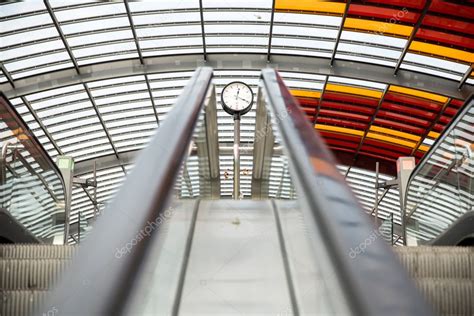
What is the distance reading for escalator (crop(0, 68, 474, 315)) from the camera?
1.37 meters

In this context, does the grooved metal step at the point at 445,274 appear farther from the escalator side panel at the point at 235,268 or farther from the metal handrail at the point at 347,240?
the metal handrail at the point at 347,240

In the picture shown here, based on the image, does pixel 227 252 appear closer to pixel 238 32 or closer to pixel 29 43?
pixel 29 43

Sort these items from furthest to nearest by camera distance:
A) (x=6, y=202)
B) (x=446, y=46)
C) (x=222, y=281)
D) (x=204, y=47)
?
(x=204, y=47) → (x=446, y=46) → (x=6, y=202) → (x=222, y=281)

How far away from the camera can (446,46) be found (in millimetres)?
18000

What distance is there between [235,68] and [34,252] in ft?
51.7

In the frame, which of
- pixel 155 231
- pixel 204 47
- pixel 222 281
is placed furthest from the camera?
pixel 204 47

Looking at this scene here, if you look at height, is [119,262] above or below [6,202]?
below

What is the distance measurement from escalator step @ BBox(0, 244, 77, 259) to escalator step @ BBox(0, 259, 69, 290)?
19.2 inches

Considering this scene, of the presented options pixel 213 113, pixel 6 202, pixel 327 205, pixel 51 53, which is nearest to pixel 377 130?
pixel 51 53

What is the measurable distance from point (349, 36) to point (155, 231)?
17600 millimetres

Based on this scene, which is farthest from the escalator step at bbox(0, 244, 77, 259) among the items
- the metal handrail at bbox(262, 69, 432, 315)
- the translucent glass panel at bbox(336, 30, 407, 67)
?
the translucent glass panel at bbox(336, 30, 407, 67)

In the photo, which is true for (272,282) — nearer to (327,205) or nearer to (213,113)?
(327,205)

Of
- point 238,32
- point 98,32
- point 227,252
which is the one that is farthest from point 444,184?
point 98,32

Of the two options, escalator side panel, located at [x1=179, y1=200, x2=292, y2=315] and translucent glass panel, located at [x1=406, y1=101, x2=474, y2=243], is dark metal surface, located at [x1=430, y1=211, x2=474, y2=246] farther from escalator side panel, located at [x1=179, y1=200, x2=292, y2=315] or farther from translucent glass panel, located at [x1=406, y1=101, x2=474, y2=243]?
escalator side panel, located at [x1=179, y1=200, x2=292, y2=315]
